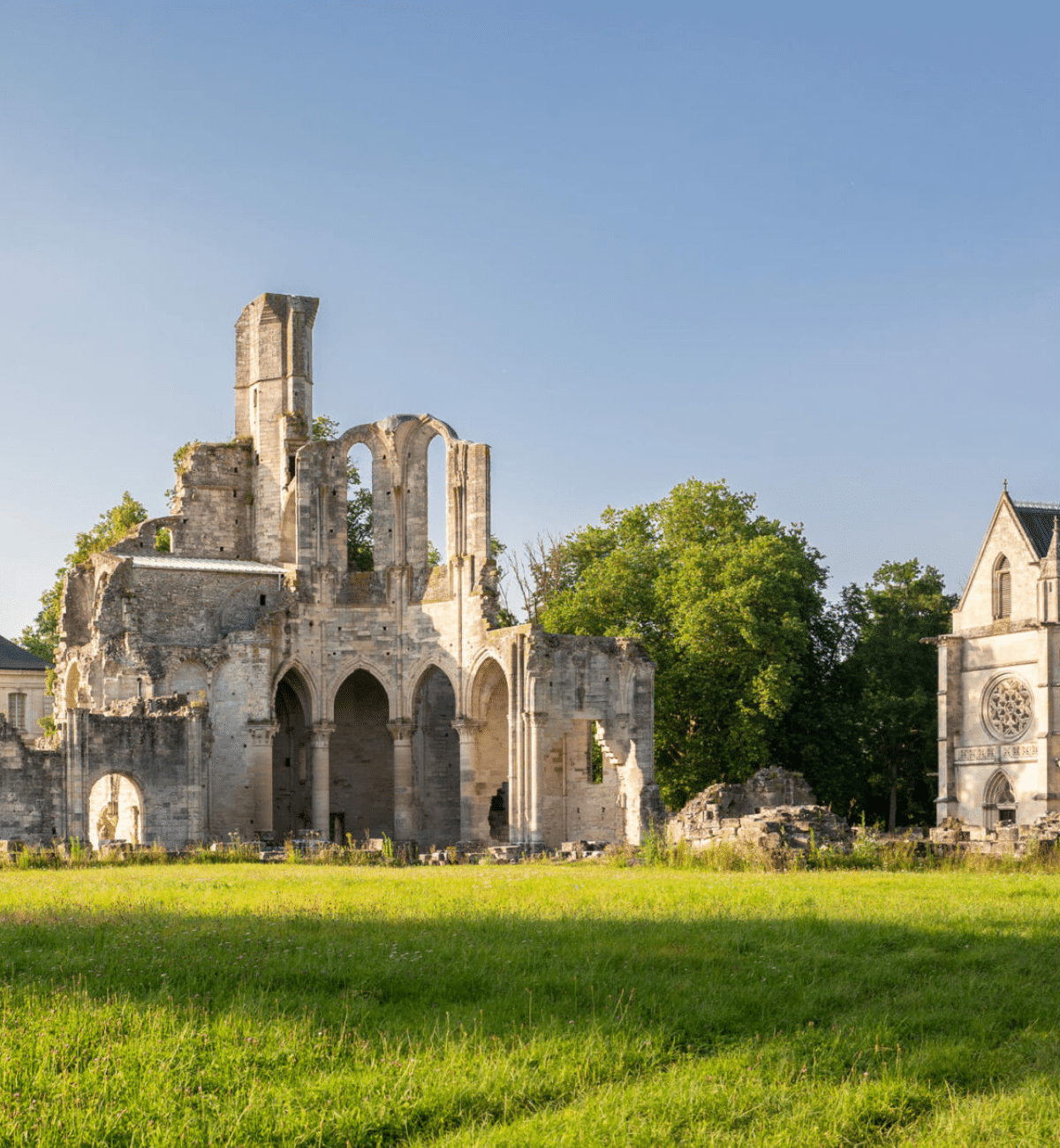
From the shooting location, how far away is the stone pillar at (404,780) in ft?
122

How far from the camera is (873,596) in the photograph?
4653 cm

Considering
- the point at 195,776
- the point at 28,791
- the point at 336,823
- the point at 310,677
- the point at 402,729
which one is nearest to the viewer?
the point at 28,791

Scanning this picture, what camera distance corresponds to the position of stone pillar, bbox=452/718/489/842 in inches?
1400

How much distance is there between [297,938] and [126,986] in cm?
194

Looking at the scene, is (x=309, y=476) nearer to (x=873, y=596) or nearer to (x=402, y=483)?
(x=402, y=483)

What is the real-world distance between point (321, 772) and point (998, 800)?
2092 centimetres

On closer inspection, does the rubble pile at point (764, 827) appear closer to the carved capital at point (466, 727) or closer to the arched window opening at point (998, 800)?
the carved capital at point (466, 727)

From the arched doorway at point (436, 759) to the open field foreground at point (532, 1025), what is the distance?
2555cm

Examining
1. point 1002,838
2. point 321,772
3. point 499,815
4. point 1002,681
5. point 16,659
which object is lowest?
→ point 499,815

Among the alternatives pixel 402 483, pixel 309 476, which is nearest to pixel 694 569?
pixel 402 483

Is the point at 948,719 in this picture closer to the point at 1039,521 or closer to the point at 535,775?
the point at 1039,521

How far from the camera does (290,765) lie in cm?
3912

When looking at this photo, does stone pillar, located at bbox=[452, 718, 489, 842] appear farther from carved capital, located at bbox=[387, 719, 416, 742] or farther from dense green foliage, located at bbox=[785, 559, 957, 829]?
dense green foliage, located at bbox=[785, 559, 957, 829]

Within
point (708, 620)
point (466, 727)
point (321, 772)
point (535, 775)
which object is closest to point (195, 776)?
point (321, 772)
